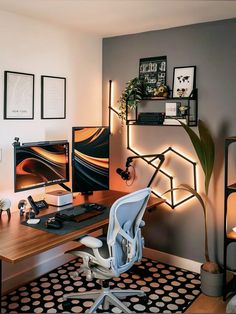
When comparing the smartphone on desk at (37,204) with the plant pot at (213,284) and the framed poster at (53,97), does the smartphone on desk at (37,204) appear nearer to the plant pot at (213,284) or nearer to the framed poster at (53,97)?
the framed poster at (53,97)

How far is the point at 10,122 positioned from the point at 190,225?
73.4 inches

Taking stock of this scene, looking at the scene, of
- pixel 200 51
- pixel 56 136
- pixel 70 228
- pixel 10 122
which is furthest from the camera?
pixel 56 136

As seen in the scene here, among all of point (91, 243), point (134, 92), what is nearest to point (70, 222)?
point (91, 243)

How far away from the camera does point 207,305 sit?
2857 mm

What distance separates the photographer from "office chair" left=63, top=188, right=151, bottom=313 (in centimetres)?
245

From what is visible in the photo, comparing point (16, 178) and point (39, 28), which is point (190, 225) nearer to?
point (16, 178)

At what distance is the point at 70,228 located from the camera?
2545 millimetres

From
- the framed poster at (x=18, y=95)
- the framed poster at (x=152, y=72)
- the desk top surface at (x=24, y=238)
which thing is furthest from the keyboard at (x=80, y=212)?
the framed poster at (x=152, y=72)

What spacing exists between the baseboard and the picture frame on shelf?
154 centimetres

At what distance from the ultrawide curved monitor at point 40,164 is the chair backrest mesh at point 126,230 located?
2.77 ft

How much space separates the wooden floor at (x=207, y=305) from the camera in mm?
2786

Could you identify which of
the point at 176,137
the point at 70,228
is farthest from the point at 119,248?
the point at 176,137

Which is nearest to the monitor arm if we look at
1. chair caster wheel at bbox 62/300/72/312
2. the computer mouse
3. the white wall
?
the white wall

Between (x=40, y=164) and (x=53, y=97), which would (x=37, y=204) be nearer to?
(x=40, y=164)
